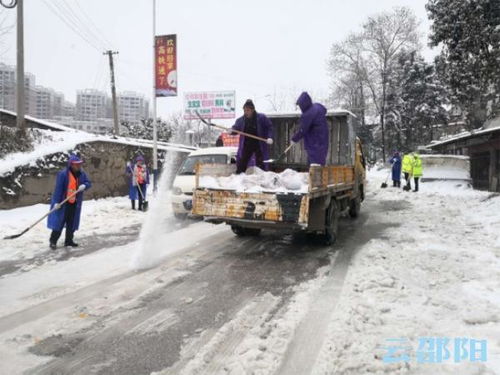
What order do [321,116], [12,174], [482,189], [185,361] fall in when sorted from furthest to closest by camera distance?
1. [482,189]
2. [12,174]
3. [321,116]
4. [185,361]

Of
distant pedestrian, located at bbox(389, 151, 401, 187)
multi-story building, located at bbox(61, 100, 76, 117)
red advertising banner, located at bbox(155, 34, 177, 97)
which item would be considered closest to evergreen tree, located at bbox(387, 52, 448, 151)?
distant pedestrian, located at bbox(389, 151, 401, 187)

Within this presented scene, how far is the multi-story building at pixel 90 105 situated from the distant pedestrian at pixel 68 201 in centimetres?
5999

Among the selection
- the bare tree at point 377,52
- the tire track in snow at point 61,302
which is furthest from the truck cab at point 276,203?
the bare tree at point 377,52

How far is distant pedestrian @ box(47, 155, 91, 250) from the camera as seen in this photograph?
23.5ft

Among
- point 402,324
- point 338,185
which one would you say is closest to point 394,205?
point 338,185

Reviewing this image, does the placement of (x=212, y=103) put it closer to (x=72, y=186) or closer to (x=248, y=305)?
(x=72, y=186)

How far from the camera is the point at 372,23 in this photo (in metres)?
43.0

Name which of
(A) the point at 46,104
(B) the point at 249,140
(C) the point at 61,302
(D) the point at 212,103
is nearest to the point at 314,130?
(B) the point at 249,140

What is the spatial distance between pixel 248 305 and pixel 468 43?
19.8 m

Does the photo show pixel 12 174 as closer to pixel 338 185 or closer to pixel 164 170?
pixel 338 185

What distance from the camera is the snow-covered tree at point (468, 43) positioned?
17969 mm

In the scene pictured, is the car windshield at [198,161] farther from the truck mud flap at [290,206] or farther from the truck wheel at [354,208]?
the truck mud flap at [290,206]

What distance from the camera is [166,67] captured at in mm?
17359

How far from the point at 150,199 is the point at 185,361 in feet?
39.4
